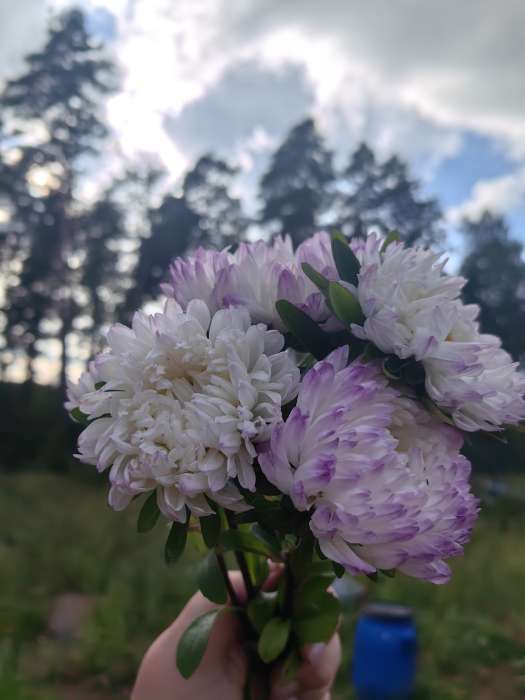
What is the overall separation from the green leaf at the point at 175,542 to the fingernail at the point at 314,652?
0.43m

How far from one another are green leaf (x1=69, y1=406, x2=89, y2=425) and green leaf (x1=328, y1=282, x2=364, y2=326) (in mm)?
408

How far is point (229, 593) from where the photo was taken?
1.20 m

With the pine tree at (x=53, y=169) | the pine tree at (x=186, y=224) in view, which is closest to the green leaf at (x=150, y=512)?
the pine tree at (x=186, y=224)

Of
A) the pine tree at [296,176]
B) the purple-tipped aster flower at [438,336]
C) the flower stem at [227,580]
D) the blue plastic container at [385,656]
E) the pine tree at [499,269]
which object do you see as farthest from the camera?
the pine tree at [296,176]

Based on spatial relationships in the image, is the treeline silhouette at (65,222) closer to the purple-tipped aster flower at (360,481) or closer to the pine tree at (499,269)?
the pine tree at (499,269)

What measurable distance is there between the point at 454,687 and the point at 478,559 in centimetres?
226

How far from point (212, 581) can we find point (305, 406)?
1.47 feet

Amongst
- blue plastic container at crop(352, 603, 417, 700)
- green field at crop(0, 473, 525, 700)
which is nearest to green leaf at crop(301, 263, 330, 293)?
green field at crop(0, 473, 525, 700)

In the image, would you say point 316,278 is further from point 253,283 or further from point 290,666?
point 290,666

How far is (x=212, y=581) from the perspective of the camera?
1.09m

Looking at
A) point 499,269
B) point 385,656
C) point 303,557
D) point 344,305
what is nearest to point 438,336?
point 344,305

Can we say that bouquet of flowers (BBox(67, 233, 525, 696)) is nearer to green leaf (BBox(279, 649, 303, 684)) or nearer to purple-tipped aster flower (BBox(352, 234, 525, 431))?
purple-tipped aster flower (BBox(352, 234, 525, 431))

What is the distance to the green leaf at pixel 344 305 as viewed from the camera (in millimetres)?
940

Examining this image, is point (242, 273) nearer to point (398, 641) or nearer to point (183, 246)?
point (398, 641)
